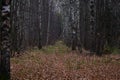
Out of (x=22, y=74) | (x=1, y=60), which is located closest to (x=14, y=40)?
(x=22, y=74)

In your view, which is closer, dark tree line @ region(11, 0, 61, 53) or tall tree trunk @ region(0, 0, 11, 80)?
tall tree trunk @ region(0, 0, 11, 80)

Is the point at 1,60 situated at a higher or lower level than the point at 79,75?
higher

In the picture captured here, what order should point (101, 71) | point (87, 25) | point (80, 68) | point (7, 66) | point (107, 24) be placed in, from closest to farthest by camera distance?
point (7, 66) → point (101, 71) → point (80, 68) → point (107, 24) → point (87, 25)

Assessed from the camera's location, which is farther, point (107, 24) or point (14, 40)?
point (107, 24)

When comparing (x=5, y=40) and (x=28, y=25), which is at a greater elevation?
(x=5, y=40)

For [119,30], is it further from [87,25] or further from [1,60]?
[1,60]

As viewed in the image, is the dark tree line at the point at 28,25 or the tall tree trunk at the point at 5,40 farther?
the dark tree line at the point at 28,25

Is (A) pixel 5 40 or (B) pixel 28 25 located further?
(B) pixel 28 25

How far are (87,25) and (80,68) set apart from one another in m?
29.0

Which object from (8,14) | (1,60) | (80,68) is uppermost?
(8,14)

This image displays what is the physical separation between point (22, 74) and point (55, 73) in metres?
1.60

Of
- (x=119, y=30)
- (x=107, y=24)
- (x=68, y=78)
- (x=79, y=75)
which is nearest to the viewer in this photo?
(x=68, y=78)

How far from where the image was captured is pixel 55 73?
13617 millimetres

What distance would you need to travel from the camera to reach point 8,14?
11031 mm
